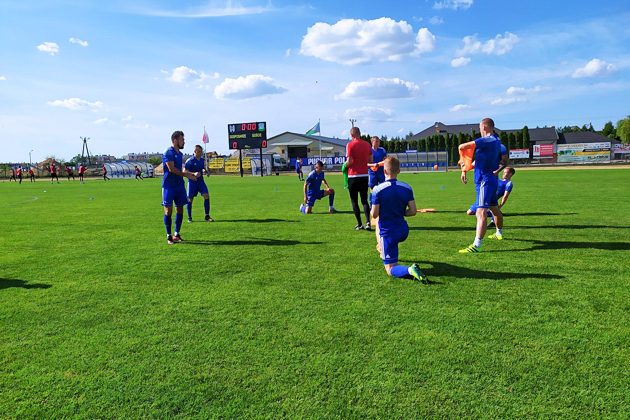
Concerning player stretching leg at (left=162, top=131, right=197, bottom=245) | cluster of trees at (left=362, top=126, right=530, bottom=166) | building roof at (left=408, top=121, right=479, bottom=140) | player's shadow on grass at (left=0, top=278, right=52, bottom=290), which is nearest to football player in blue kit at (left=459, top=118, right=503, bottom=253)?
player stretching leg at (left=162, top=131, right=197, bottom=245)

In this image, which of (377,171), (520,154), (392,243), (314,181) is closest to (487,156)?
(392,243)

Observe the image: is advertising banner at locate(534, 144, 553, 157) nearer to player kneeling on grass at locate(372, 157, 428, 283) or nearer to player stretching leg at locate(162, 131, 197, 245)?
player stretching leg at locate(162, 131, 197, 245)

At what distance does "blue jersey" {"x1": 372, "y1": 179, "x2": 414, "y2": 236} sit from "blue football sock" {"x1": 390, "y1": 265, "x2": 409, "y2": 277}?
1.56 ft

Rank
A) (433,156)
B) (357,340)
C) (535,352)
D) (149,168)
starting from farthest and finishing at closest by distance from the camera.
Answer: (149,168), (433,156), (357,340), (535,352)

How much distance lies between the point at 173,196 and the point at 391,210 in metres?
4.66

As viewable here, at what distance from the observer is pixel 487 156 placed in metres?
6.59

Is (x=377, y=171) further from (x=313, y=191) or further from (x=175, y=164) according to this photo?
(x=175, y=164)

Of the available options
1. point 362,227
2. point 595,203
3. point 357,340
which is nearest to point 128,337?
point 357,340

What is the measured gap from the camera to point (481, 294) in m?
4.38

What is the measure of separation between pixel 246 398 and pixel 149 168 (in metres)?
64.1

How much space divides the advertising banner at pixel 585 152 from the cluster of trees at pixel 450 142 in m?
11.1

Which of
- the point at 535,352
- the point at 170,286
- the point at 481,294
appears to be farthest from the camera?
the point at 170,286

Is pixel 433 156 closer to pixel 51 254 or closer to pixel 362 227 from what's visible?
pixel 362 227

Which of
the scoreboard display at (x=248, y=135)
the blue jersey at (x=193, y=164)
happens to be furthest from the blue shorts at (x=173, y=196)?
the scoreboard display at (x=248, y=135)
